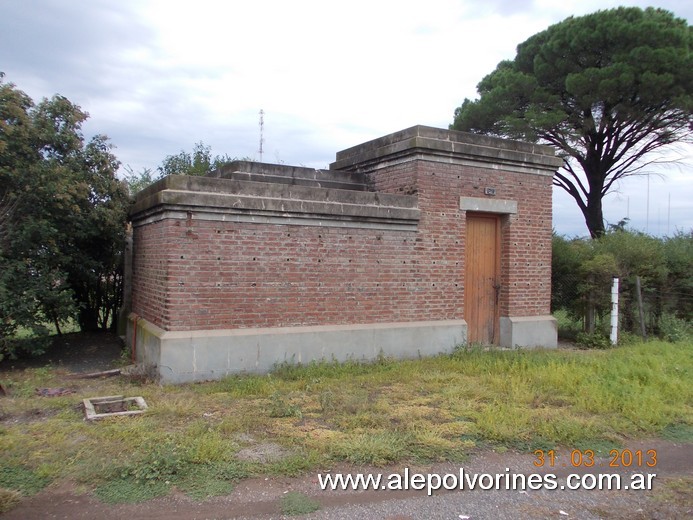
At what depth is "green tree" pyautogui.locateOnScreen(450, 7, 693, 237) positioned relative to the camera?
17.5m

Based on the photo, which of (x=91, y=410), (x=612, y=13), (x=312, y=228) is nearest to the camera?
(x=91, y=410)

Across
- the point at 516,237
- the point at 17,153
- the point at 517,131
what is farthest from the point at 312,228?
the point at 517,131

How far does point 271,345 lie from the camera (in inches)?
291

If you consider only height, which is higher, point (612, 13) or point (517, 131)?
point (612, 13)

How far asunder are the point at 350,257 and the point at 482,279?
2850 mm

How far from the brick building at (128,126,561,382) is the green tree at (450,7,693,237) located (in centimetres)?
1047

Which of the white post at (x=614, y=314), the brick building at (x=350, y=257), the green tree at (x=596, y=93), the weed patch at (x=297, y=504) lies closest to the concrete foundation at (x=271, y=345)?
the brick building at (x=350, y=257)

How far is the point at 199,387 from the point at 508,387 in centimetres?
395

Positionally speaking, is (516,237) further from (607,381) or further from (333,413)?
(333,413)

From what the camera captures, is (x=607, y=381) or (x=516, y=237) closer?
(x=607, y=381)

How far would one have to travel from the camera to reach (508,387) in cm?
670

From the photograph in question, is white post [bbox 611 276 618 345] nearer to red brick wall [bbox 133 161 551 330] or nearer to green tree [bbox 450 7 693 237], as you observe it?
red brick wall [bbox 133 161 551 330]
